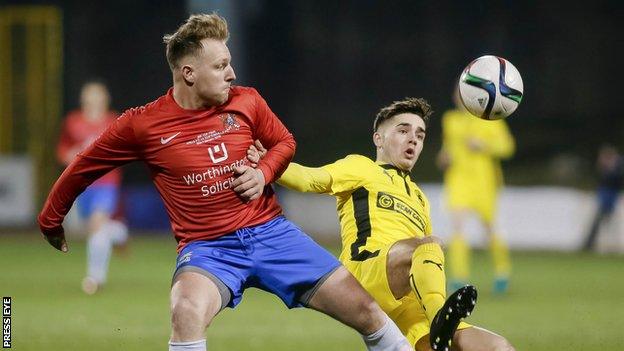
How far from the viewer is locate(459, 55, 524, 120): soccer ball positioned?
7312 mm

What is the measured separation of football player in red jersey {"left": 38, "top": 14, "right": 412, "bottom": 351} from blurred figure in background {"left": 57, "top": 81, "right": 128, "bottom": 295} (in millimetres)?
6248

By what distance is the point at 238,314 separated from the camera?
1058cm

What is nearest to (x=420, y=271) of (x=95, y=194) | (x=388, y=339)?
(x=388, y=339)

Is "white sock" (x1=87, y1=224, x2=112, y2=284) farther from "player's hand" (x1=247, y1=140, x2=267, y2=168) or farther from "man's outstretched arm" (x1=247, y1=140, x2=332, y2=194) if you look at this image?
"player's hand" (x1=247, y1=140, x2=267, y2=168)

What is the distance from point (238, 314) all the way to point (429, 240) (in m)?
4.56

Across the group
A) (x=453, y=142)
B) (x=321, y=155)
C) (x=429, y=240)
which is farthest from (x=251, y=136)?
(x=321, y=155)

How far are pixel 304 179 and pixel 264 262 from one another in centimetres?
65

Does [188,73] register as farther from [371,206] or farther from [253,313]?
[253,313]

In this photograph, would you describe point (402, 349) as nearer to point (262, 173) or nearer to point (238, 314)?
point (262, 173)

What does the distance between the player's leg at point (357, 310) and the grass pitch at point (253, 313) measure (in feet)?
8.59

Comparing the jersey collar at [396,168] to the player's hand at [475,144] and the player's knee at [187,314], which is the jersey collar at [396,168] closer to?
the player's knee at [187,314]

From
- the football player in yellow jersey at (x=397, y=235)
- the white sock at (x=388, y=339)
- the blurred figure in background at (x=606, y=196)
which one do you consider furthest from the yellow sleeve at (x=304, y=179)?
the blurred figure in background at (x=606, y=196)

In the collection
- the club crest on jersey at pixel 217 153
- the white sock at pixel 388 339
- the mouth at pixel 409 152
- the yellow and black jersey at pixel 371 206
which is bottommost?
the white sock at pixel 388 339

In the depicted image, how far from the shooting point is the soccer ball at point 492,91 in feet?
24.0
